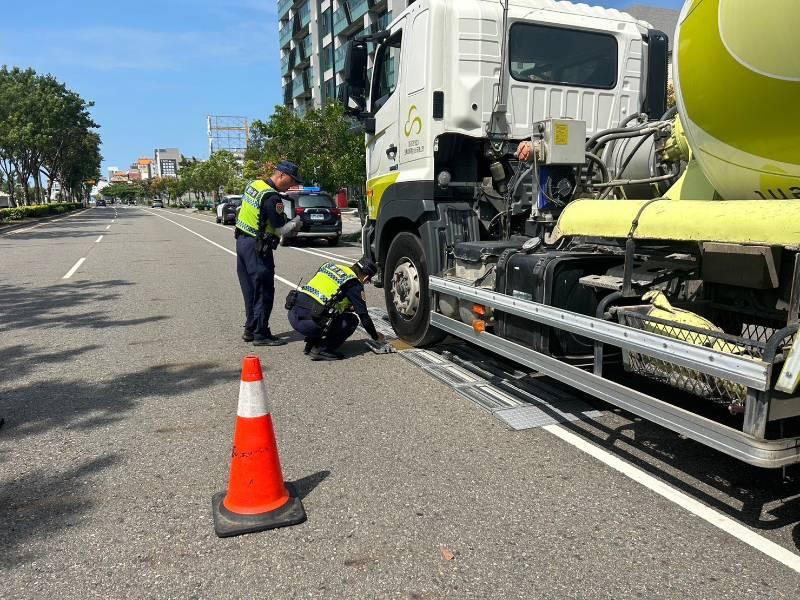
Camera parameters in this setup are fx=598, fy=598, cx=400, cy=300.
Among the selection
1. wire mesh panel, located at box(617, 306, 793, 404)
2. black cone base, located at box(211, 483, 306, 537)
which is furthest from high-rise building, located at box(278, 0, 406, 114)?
black cone base, located at box(211, 483, 306, 537)

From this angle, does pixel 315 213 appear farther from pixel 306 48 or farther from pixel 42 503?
pixel 306 48

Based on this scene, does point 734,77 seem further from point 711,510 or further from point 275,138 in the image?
point 275,138

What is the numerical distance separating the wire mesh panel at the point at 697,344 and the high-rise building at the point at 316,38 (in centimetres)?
3238

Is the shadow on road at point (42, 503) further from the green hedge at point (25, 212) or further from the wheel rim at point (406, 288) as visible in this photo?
the green hedge at point (25, 212)

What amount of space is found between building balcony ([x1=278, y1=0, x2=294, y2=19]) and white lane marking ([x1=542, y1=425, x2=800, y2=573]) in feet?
204

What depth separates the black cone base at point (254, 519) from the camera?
279 centimetres

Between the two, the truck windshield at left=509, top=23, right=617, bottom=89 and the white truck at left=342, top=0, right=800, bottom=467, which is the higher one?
the truck windshield at left=509, top=23, right=617, bottom=89

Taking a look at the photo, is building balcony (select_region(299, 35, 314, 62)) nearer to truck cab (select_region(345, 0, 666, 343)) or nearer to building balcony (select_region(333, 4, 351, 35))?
building balcony (select_region(333, 4, 351, 35))

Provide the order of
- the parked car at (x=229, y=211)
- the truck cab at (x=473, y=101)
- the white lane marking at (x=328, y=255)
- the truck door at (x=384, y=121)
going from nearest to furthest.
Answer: the truck cab at (x=473, y=101)
the truck door at (x=384, y=121)
the white lane marking at (x=328, y=255)
the parked car at (x=229, y=211)

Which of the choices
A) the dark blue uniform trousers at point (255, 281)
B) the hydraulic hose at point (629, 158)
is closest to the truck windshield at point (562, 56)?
the hydraulic hose at point (629, 158)

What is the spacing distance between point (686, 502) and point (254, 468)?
2.16 m

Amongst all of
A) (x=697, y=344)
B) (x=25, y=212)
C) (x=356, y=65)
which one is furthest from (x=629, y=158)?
(x=25, y=212)

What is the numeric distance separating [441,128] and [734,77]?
9.49 feet

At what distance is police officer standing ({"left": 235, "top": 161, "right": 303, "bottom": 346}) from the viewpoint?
619 cm
